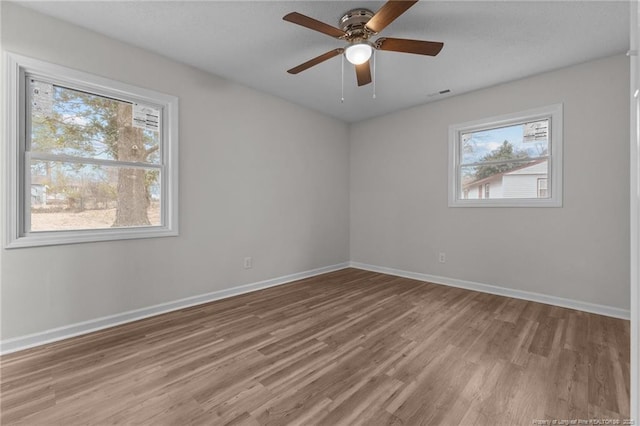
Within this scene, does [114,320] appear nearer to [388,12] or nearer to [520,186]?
[388,12]

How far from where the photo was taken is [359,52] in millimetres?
2188

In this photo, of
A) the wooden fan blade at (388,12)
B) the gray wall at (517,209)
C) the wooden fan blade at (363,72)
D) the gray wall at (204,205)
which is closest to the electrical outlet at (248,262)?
the gray wall at (204,205)

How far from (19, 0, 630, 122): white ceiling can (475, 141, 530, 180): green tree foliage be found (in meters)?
0.82

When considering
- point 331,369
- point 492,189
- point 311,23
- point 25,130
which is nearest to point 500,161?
point 492,189

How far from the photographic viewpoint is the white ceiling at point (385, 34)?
213cm

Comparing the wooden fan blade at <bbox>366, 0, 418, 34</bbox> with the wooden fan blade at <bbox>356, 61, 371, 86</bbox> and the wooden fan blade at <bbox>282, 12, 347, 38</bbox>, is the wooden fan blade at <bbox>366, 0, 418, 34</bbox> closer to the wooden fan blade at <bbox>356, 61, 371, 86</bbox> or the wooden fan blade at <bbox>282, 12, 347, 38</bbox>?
the wooden fan blade at <bbox>282, 12, 347, 38</bbox>

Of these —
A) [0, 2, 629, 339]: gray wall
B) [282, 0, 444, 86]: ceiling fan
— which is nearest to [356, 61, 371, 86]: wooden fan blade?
[282, 0, 444, 86]: ceiling fan

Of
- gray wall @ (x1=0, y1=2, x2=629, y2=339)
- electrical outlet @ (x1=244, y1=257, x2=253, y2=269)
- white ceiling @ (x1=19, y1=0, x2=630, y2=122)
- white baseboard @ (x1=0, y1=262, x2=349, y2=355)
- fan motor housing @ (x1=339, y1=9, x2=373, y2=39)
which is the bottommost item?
white baseboard @ (x1=0, y1=262, x2=349, y2=355)

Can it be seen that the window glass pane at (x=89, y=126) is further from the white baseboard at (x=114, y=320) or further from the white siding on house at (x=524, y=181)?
the white siding on house at (x=524, y=181)

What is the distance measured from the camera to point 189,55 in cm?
282

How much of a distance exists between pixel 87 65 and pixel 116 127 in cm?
53

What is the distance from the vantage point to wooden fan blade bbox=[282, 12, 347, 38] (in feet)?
5.81

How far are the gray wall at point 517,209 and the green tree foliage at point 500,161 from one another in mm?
426

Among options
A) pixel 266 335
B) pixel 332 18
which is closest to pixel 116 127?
pixel 332 18
